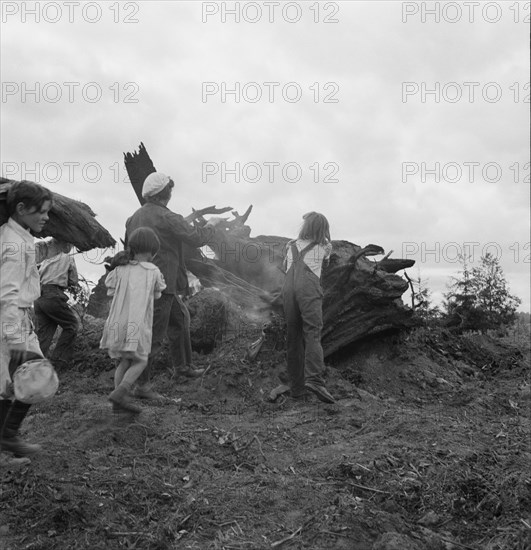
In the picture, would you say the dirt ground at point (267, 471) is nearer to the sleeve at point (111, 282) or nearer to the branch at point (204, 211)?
the sleeve at point (111, 282)

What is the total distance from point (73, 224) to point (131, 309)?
89 cm

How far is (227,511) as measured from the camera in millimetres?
3926

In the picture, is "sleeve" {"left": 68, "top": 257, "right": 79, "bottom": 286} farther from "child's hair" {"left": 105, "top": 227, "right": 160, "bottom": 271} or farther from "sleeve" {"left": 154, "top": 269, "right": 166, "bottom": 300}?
"sleeve" {"left": 154, "top": 269, "right": 166, "bottom": 300}

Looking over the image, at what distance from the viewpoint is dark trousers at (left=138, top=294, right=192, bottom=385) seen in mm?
6348

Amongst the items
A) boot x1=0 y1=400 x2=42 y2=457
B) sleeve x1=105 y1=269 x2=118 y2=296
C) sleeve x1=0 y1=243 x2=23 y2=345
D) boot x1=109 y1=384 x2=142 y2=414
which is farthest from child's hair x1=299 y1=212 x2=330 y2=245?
boot x1=0 y1=400 x2=42 y2=457

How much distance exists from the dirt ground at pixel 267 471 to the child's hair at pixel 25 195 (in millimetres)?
1790

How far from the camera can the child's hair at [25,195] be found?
421cm

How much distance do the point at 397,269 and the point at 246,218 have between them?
3253mm

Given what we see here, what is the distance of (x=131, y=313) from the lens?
18.1 ft

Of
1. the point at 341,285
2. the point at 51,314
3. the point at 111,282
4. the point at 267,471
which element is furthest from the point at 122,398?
the point at 341,285

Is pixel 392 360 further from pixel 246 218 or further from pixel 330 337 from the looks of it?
pixel 246 218

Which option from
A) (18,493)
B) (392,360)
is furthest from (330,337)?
(18,493)

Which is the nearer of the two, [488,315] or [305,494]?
[305,494]

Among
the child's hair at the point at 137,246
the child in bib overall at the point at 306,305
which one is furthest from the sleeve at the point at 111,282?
the child in bib overall at the point at 306,305
